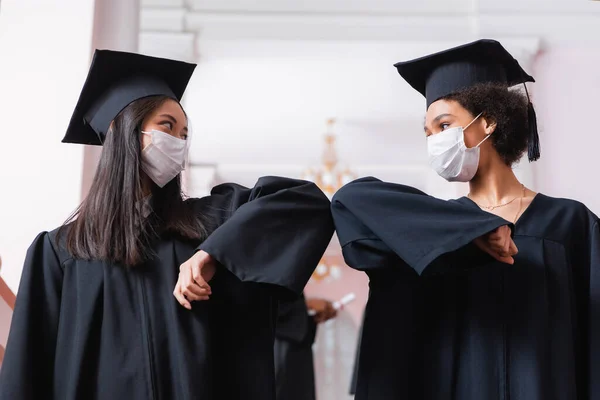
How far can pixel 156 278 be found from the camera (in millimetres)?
2777

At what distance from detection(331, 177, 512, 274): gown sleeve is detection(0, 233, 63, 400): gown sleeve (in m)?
0.94

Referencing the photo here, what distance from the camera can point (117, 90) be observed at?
120 inches

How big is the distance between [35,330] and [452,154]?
1.46 m

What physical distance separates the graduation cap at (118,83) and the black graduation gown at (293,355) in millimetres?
3339

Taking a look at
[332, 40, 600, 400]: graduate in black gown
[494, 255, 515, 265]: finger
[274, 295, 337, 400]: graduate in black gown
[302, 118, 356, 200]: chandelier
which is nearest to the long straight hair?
[332, 40, 600, 400]: graduate in black gown

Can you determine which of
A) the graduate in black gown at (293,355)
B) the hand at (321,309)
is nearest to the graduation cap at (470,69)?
the graduate in black gown at (293,355)

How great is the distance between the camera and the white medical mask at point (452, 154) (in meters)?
2.92

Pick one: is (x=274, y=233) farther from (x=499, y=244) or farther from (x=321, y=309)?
(x=321, y=309)

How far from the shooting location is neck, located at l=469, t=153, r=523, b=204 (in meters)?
2.97

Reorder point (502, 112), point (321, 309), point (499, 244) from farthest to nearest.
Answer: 1. point (321, 309)
2. point (502, 112)
3. point (499, 244)

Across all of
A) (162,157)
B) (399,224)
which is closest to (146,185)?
(162,157)

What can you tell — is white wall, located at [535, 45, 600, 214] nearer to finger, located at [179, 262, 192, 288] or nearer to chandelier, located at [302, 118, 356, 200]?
chandelier, located at [302, 118, 356, 200]

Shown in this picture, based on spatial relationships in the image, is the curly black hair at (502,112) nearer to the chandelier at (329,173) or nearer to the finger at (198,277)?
the finger at (198,277)

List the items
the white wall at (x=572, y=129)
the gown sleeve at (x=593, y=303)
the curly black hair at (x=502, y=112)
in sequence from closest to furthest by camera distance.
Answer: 1. the gown sleeve at (x=593, y=303)
2. the curly black hair at (x=502, y=112)
3. the white wall at (x=572, y=129)
